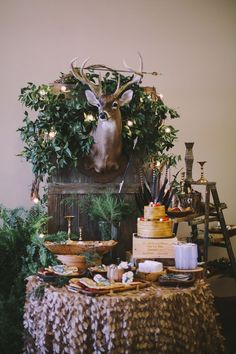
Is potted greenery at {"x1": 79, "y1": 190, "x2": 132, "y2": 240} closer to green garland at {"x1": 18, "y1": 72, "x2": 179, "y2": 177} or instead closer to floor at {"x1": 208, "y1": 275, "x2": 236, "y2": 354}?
green garland at {"x1": 18, "y1": 72, "x2": 179, "y2": 177}

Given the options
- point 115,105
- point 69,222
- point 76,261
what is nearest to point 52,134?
point 115,105

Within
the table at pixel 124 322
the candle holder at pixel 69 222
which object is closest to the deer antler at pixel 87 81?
the candle holder at pixel 69 222

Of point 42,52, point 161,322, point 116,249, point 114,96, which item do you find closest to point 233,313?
point 116,249

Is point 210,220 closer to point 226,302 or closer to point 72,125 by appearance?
point 226,302

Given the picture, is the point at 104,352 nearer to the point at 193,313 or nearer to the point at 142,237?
the point at 193,313

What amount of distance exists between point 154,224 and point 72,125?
3.73ft

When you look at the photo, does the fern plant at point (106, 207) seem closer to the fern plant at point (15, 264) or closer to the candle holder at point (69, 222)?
the candle holder at point (69, 222)

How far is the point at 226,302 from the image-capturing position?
16.7ft

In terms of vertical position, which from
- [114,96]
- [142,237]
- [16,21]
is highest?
[16,21]

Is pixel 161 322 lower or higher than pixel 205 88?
lower

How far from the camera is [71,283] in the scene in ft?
9.58

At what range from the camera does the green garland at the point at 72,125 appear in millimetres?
3770

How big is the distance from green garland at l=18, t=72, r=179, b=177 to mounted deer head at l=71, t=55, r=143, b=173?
0.09 m

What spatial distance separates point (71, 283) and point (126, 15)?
3.41 metres
